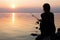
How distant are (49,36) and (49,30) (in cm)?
19

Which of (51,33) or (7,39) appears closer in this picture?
(51,33)

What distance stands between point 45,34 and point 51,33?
195mm

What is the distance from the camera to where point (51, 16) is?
23.2ft

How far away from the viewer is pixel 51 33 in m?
7.04

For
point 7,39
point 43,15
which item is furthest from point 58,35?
point 7,39

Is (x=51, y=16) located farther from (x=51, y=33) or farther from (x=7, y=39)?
(x=7, y=39)

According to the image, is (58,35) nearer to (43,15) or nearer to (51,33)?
Answer: (51,33)

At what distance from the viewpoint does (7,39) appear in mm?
36344

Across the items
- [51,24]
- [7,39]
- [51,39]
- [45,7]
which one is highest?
[45,7]

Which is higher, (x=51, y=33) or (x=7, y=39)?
(x=51, y=33)

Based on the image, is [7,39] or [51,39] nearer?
[51,39]

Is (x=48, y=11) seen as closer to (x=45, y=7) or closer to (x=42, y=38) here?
(x=45, y=7)

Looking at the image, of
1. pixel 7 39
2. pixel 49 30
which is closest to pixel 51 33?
pixel 49 30

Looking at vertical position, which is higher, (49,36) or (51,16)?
(51,16)
